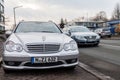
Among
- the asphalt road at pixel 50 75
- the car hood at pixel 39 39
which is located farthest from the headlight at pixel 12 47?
the asphalt road at pixel 50 75

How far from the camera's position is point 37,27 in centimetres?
842

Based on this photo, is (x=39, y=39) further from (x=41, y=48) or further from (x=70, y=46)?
(x=70, y=46)

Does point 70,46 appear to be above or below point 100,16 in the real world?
below

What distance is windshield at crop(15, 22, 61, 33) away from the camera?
8195 mm

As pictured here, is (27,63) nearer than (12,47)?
Yes

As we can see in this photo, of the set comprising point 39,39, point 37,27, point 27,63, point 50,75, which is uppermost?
point 37,27

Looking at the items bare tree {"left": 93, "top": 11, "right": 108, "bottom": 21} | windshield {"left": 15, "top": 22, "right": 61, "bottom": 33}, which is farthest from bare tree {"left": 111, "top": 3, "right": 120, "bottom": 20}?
windshield {"left": 15, "top": 22, "right": 61, "bottom": 33}

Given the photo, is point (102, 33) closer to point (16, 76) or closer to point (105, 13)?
point (16, 76)

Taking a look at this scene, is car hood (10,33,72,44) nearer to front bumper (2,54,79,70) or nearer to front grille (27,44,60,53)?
front grille (27,44,60,53)

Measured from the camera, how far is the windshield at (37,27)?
8.20 m

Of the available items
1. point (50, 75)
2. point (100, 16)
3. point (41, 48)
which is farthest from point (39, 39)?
point (100, 16)

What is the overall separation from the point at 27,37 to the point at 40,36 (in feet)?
1.14

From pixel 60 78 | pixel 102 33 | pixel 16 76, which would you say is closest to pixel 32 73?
pixel 16 76

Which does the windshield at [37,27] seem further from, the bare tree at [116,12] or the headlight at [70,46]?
the bare tree at [116,12]
